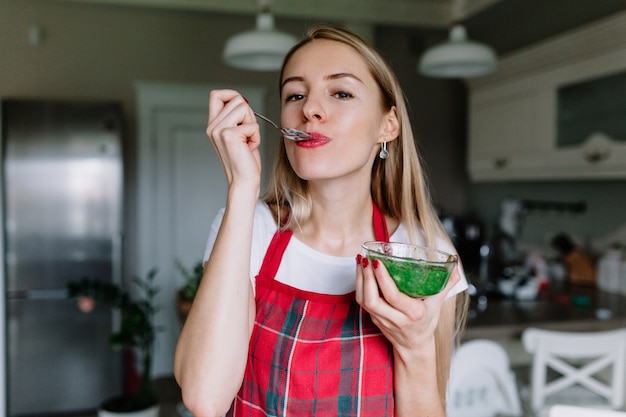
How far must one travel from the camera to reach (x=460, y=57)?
228 centimetres

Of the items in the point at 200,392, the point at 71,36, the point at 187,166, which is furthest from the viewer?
the point at 187,166

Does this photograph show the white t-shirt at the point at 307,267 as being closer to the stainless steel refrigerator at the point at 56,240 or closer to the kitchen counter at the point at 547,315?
the kitchen counter at the point at 547,315

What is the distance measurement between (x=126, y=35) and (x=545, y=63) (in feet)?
9.10

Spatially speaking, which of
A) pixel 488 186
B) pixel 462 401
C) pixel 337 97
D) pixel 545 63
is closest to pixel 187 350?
pixel 337 97

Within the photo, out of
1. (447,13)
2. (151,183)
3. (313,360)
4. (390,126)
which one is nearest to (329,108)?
(390,126)

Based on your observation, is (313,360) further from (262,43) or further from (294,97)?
(262,43)

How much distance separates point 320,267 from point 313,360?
0.19 m

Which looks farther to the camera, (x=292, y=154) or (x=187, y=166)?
(x=187, y=166)

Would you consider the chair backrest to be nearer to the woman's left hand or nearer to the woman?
the woman

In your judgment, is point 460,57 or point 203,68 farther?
point 203,68

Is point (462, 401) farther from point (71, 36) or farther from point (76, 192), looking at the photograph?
point (71, 36)

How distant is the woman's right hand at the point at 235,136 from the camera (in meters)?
0.84

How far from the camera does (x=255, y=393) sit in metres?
0.97

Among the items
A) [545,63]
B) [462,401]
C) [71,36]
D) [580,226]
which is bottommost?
[462,401]
